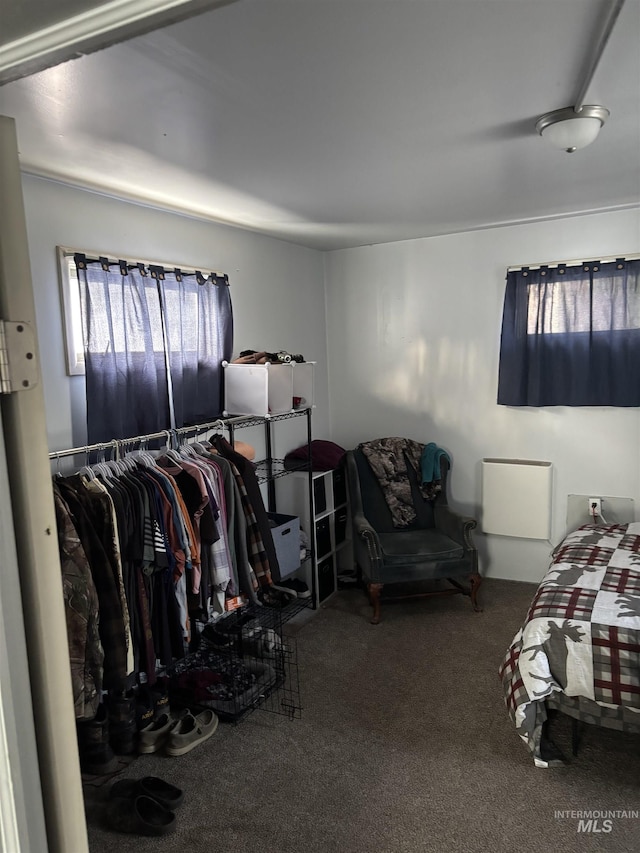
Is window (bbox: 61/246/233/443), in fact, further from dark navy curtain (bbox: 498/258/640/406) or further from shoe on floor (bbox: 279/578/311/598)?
dark navy curtain (bbox: 498/258/640/406)

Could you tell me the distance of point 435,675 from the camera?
10.5 feet

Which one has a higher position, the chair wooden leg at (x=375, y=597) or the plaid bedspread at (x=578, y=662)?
the plaid bedspread at (x=578, y=662)

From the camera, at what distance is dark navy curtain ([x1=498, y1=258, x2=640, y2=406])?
3.85 meters

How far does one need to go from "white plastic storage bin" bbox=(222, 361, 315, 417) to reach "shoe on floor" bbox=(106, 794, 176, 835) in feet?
6.02

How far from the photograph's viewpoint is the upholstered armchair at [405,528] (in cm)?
383

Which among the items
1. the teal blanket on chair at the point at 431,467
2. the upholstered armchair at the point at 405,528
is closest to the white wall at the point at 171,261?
the upholstered armchair at the point at 405,528

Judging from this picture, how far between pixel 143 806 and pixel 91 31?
2.46m

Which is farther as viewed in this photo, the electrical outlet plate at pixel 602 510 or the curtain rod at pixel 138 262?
the electrical outlet plate at pixel 602 510

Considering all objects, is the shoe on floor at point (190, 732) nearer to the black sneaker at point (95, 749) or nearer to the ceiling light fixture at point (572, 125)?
the black sneaker at point (95, 749)

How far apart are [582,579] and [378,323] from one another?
252 centimetres

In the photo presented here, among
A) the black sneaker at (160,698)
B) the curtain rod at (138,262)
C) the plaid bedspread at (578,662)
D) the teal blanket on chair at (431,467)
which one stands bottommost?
the black sneaker at (160,698)

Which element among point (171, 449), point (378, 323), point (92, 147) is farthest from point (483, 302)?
point (92, 147)

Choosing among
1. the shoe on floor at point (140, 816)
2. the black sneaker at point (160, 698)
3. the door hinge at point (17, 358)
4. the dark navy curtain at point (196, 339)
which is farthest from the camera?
the dark navy curtain at point (196, 339)

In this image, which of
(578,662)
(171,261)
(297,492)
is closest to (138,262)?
(171,261)
